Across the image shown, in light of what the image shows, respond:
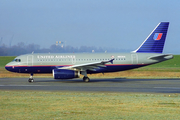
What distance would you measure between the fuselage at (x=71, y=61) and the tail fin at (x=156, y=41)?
3.54ft

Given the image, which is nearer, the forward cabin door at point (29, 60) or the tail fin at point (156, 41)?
the forward cabin door at point (29, 60)

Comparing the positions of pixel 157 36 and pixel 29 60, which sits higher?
pixel 157 36

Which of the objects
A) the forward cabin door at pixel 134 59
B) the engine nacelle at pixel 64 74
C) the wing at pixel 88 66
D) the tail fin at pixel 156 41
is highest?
the tail fin at pixel 156 41

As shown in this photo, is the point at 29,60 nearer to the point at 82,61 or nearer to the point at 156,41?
the point at 82,61

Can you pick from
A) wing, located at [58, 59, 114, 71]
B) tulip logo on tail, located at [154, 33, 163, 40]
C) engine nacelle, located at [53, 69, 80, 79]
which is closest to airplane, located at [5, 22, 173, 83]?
wing, located at [58, 59, 114, 71]

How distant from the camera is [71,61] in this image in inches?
1136

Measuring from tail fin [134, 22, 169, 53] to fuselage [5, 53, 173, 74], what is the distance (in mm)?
1079

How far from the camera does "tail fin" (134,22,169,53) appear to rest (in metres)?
30.2

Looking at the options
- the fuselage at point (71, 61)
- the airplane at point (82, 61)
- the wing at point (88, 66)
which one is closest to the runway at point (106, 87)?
the wing at point (88, 66)

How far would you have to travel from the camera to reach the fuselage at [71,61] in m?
28.7

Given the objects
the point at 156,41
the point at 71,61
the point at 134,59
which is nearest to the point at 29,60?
the point at 71,61

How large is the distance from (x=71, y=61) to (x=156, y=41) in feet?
34.7

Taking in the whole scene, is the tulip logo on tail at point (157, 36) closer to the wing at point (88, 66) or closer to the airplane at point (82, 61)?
the airplane at point (82, 61)

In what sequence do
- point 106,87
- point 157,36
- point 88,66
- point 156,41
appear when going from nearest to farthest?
point 106,87 < point 88,66 < point 156,41 < point 157,36
